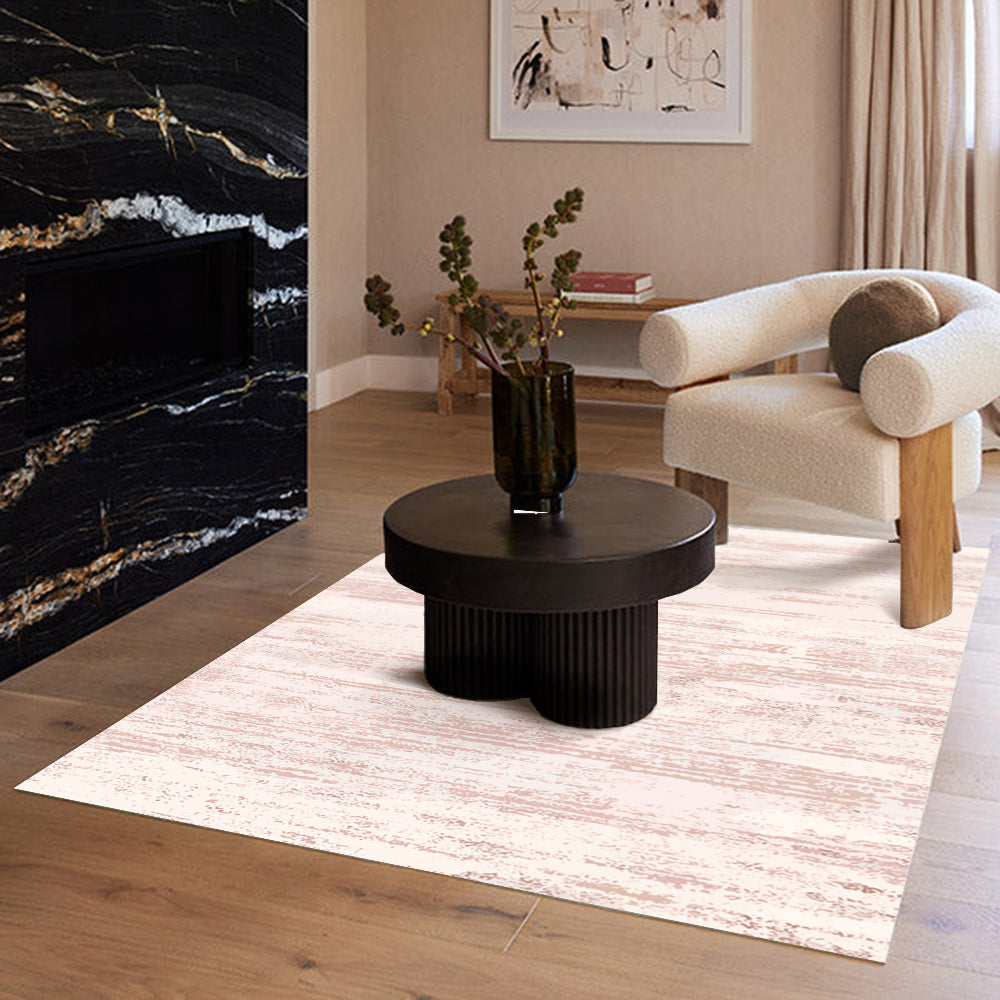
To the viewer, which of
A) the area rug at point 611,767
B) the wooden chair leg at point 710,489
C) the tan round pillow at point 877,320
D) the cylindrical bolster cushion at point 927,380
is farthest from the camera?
the wooden chair leg at point 710,489

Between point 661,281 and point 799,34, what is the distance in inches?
41.0

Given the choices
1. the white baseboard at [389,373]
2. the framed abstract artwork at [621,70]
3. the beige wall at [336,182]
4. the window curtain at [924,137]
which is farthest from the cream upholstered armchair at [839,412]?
the white baseboard at [389,373]

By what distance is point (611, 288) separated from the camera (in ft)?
18.5

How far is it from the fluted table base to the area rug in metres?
0.04

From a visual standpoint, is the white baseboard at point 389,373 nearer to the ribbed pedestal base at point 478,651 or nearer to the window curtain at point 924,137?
the window curtain at point 924,137

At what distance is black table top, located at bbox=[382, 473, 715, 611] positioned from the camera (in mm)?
2574

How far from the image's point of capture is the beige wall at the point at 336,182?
5703mm

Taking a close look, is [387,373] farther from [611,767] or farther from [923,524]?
[611,767]

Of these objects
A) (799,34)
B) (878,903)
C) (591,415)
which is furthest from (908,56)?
(878,903)

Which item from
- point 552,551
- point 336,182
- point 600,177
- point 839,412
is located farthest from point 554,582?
point 336,182

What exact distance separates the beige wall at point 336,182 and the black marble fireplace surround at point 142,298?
5.17 feet

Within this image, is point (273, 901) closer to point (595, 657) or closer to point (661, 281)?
point (595, 657)

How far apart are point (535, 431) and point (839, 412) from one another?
104 cm

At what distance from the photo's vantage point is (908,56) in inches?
208
